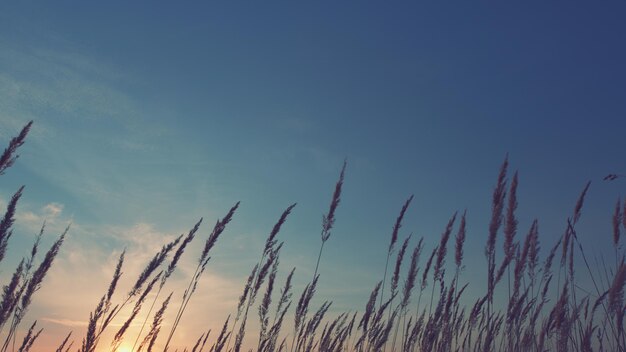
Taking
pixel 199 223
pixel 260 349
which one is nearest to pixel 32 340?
pixel 199 223

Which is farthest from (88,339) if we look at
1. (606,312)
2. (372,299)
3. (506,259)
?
(606,312)

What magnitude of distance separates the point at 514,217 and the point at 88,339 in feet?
12.6

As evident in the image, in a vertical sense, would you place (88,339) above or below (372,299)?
below

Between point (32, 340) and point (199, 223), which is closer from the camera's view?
point (32, 340)

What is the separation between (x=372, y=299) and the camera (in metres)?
5.58

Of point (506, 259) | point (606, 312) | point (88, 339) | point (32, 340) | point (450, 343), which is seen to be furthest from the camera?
point (450, 343)

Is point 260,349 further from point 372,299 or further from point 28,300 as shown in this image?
point 28,300

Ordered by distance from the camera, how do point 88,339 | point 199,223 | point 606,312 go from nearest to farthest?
point 88,339, point 606,312, point 199,223

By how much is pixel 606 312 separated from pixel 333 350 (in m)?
2.93

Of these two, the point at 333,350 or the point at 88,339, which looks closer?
the point at 88,339

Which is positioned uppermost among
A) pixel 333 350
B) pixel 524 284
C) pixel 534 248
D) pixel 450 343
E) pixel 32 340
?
pixel 534 248

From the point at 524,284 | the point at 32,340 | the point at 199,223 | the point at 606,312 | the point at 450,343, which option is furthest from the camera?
the point at 450,343

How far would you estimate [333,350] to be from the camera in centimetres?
502

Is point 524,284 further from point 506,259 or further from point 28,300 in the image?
point 28,300
